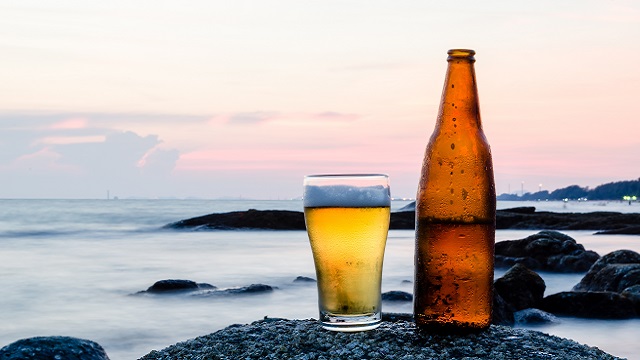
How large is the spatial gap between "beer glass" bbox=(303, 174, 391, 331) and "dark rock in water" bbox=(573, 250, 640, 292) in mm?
6808

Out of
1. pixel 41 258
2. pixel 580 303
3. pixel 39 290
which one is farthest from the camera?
pixel 41 258

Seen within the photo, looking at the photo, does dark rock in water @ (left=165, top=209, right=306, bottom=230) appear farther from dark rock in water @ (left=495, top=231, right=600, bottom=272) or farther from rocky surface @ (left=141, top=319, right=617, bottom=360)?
rocky surface @ (left=141, top=319, right=617, bottom=360)

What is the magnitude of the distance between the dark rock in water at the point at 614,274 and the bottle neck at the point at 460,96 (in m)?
6.75

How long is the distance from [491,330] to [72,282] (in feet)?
41.2

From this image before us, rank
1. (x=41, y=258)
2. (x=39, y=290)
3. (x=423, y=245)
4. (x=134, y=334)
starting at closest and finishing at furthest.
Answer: (x=423, y=245) < (x=134, y=334) < (x=39, y=290) < (x=41, y=258)

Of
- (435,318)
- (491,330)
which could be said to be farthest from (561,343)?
(435,318)

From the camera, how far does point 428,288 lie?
271cm

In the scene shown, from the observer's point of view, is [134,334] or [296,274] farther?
[296,274]

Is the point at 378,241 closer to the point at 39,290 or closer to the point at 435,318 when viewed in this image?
the point at 435,318

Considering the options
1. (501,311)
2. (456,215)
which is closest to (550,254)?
(501,311)

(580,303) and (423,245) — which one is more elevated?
(423,245)

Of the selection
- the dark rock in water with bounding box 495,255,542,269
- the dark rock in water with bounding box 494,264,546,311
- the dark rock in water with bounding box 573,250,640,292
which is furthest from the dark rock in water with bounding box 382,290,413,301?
the dark rock in water with bounding box 495,255,542,269

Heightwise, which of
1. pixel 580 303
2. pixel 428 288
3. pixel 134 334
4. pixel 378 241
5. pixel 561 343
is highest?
pixel 378 241

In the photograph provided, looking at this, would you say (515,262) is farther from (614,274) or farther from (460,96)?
(460,96)
